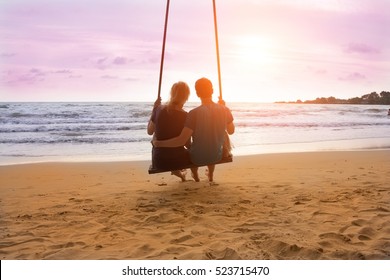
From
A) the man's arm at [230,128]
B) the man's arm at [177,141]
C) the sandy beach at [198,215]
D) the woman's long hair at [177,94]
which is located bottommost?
the sandy beach at [198,215]

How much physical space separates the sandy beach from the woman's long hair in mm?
836

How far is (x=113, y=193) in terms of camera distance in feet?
14.3

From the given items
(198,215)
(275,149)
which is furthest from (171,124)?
(275,149)

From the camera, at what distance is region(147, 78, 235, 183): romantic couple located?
13.3 feet

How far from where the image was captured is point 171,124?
13.4ft

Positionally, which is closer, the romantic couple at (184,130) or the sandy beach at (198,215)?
the sandy beach at (198,215)

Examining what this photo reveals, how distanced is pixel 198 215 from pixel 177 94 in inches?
45.5

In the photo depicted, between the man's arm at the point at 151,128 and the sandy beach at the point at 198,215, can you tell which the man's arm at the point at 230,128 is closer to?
the sandy beach at the point at 198,215

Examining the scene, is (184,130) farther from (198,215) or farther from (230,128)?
(198,215)

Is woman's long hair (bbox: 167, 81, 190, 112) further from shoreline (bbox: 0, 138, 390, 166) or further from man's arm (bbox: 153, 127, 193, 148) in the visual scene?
shoreline (bbox: 0, 138, 390, 166)

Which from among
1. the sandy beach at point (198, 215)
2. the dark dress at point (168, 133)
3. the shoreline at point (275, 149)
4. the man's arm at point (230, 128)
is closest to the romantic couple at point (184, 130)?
the dark dress at point (168, 133)

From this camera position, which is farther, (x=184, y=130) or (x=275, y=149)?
(x=275, y=149)

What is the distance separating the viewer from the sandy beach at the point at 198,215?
283 cm
